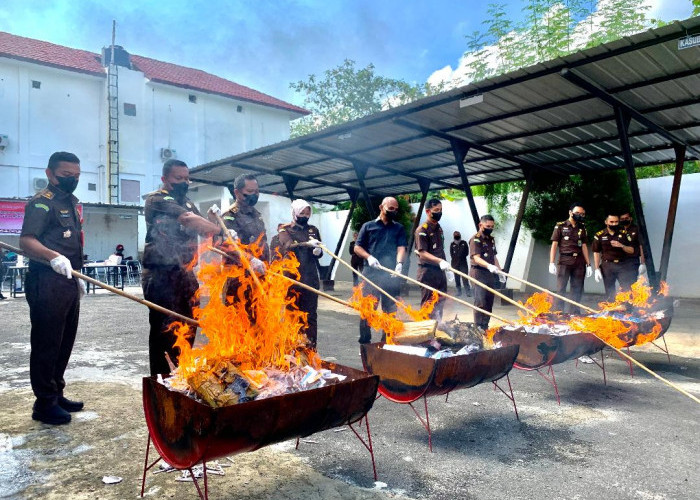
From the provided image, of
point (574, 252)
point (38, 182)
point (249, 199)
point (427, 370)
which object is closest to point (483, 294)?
point (574, 252)

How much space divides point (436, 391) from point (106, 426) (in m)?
2.62

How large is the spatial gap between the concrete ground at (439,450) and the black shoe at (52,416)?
87 millimetres

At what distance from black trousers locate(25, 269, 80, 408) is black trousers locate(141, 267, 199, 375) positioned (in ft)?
2.39

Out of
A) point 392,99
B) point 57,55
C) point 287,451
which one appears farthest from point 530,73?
point 392,99

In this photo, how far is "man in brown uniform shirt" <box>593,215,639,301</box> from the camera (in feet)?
29.0

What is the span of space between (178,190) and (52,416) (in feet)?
6.80

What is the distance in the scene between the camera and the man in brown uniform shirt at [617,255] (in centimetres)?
883

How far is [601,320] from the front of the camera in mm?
Result: 4797

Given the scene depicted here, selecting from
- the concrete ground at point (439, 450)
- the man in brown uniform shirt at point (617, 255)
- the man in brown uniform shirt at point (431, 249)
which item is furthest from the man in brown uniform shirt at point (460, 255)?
the concrete ground at point (439, 450)

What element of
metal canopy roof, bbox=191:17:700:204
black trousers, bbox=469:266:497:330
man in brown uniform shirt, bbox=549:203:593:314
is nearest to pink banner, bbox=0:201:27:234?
metal canopy roof, bbox=191:17:700:204

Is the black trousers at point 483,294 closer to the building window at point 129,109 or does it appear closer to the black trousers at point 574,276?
the black trousers at point 574,276

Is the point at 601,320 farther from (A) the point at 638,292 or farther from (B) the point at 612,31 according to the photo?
(B) the point at 612,31

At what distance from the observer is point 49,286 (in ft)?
12.6

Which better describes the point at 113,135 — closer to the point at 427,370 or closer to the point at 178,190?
the point at 178,190
